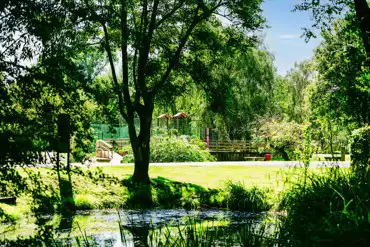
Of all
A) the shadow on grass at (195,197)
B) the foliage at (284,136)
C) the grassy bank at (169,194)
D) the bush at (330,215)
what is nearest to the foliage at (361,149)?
the bush at (330,215)

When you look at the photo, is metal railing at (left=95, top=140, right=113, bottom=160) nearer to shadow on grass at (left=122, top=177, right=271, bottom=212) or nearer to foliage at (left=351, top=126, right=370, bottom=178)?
shadow on grass at (left=122, top=177, right=271, bottom=212)

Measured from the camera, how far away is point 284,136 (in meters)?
30.3

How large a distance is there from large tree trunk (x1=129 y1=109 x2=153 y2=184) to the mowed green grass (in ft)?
2.60

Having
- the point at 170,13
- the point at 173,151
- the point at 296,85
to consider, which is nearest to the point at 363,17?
the point at 170,13

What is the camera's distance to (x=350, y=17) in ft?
34.0

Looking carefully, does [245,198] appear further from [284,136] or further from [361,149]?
[284,136]

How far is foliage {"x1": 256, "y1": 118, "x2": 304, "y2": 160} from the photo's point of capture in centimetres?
3005

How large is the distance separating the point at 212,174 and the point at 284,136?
1238cm

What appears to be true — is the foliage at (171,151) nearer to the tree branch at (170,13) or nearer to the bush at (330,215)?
Result: the tree branch at (170,13)

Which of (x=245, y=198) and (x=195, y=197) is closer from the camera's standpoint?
(x=245, y=198)

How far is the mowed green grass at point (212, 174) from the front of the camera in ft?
54.9

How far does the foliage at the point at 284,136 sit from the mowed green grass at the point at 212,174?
9.34 metres

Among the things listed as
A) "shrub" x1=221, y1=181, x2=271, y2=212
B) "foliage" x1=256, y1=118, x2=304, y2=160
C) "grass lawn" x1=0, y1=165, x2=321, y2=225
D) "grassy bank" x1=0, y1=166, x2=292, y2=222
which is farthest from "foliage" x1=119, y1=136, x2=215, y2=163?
"shrub" x1=221, y1=181, x2=271, y2=212

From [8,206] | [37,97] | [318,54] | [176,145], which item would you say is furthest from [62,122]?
[318,54]
